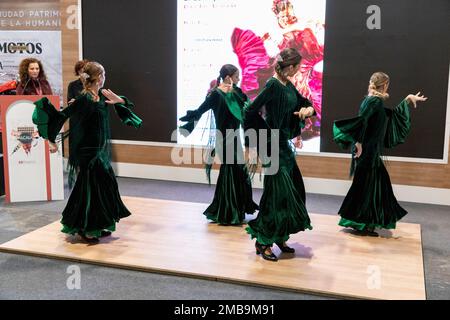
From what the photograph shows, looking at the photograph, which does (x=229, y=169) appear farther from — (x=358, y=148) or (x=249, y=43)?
(x=249, y=43)

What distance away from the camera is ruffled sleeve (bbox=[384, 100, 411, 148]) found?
460 centimetres

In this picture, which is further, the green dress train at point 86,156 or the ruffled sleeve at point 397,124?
the ruffled sleeve at point 397,124

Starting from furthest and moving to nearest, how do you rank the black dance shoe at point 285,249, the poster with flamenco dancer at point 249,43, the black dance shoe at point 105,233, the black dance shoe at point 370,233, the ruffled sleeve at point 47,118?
the poster with flamenco dancer at point 249,43 → the black dance shoe at point 370,233 → the black dance shoe at point 105,233 → the ruffled sleeve at point 47,118 → the black dance shoe at point 285,249

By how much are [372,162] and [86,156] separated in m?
2.44

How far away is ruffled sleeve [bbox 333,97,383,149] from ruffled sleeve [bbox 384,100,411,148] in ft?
0.77

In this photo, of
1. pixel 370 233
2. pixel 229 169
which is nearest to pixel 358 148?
pixel 370 233

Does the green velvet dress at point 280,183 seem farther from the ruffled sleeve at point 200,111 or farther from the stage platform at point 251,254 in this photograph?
the ruffled sleeve at point 200,111

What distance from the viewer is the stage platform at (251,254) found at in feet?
11.7

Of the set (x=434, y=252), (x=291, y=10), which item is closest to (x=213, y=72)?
(x=291, y=10)

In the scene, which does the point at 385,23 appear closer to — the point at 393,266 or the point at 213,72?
the point at 213,72

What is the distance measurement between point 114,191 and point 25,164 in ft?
6.00

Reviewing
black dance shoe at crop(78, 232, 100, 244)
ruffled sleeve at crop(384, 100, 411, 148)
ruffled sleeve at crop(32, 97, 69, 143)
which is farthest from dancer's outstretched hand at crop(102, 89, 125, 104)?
ruffled sleeve at crop(384, 100, 411, 148)

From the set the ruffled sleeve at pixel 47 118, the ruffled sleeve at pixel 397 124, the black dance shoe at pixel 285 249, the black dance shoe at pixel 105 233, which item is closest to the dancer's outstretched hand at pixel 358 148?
the ruffled sleeve at pixel 397 124

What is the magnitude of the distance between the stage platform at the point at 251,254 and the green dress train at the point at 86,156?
0.21 m
